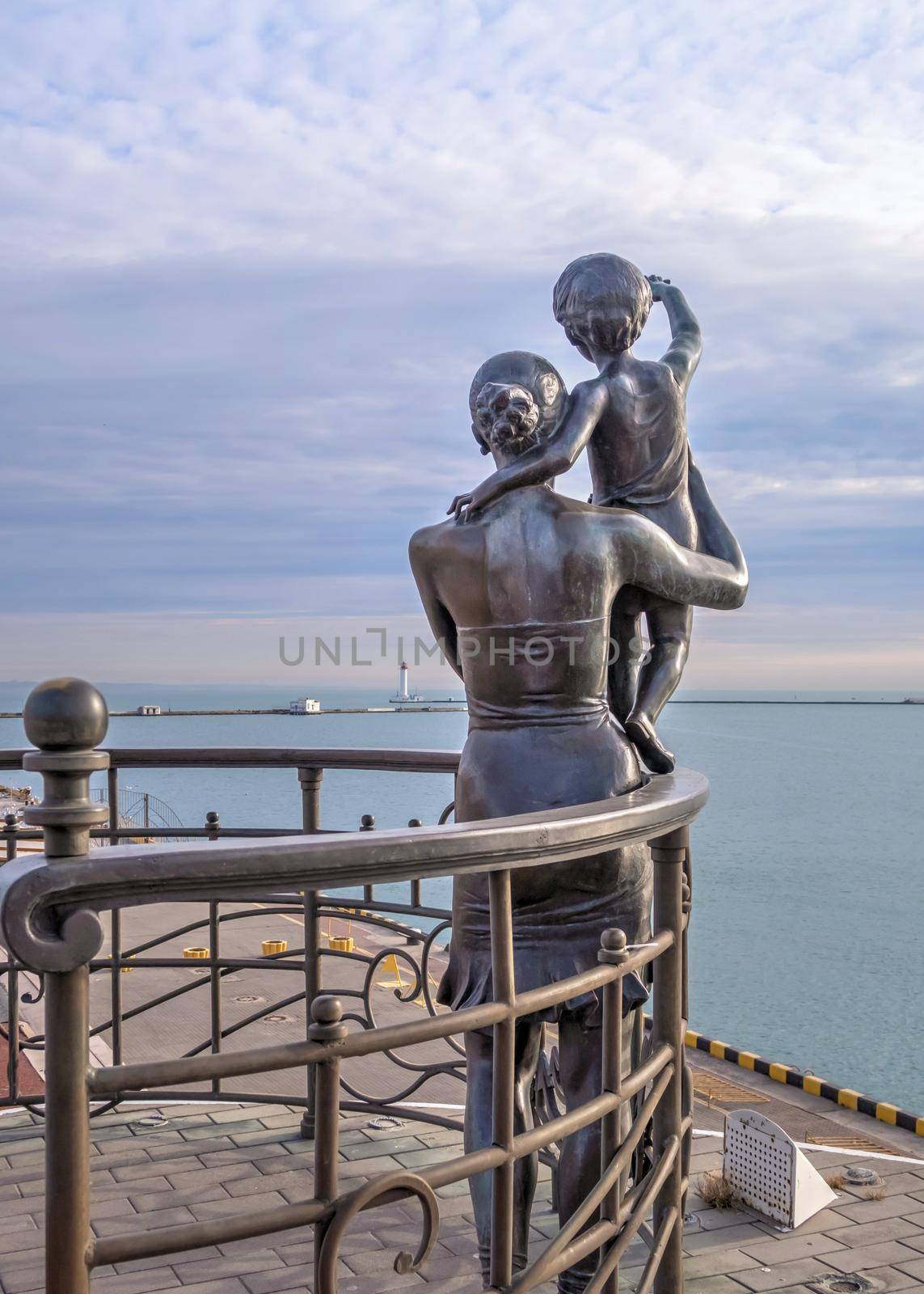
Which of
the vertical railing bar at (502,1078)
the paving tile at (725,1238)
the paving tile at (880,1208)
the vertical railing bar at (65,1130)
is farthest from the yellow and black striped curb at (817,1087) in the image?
the vertical railing bar at (65,1130)

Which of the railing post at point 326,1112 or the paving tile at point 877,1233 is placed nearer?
the railing post at point 326,1112

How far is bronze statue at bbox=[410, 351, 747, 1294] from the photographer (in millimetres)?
3115

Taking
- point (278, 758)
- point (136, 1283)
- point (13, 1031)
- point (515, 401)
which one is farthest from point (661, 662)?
point (13, 1031)

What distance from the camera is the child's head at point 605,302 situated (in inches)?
140

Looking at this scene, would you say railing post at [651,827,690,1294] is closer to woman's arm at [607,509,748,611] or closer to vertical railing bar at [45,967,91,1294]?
woman's arm at [607,509,748,611]

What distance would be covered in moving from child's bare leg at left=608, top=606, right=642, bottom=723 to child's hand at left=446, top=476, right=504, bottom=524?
592mm

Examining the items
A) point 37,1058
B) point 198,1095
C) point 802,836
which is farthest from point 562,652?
point 802,836

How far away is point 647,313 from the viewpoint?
365 cm

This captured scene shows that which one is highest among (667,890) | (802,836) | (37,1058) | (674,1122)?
(667,890)

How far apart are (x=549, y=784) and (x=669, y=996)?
63 cm

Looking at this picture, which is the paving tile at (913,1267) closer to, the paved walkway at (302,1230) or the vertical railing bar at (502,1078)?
the paved walkway at (302,1230)

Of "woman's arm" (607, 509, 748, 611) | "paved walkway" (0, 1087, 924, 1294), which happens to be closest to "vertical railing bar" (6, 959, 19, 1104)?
"paved walkway" (0, 1087, 924, 1294)

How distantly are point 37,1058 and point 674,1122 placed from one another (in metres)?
8.48

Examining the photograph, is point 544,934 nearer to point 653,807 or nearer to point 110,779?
point 653,807
